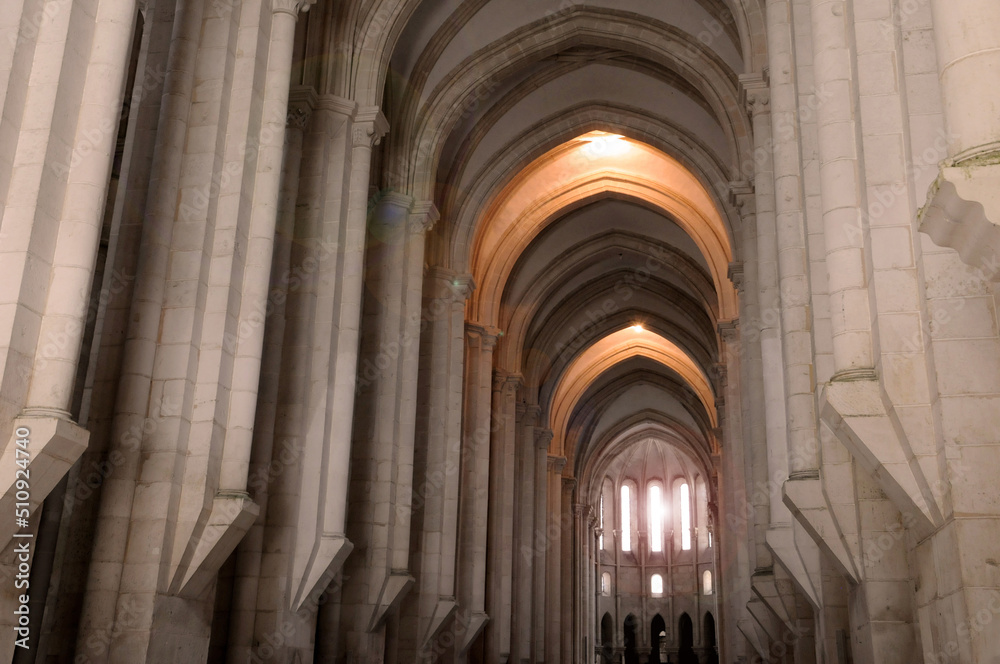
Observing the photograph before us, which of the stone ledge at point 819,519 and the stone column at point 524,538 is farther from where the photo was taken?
the stone column at point 524,538

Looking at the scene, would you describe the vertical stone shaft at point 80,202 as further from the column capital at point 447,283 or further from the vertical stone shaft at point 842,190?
the column capital at point 447,283

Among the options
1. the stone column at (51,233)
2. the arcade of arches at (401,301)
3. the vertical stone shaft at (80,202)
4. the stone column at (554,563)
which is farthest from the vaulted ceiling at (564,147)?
the stone column at (51,233)

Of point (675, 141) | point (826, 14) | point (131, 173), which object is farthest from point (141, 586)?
point (675, 141)

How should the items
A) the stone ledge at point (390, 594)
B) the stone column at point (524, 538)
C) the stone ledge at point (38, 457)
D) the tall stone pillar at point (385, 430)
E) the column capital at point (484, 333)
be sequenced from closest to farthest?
the stone ledge at point (38, 457) → the stone ledge at point (390, 594) → the tall stone pillar at point (385, 430) → the column capital at point (484, 333) → the stone column at point (524, 538)

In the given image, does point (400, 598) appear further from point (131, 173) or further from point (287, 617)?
point (131, 173)

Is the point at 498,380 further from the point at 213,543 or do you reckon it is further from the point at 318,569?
the point at 213,543

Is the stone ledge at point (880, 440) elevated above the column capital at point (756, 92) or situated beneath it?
situated beneath

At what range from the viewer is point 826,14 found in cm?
841

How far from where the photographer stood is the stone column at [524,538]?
89.0 ft

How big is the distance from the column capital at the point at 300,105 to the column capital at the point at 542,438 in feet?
62.4

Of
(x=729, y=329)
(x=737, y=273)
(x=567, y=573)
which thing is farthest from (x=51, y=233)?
(x=567, y=573)

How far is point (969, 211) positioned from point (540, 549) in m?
26.0

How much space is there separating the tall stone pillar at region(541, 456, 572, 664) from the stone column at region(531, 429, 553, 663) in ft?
0.83

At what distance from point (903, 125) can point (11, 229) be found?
6373mm
